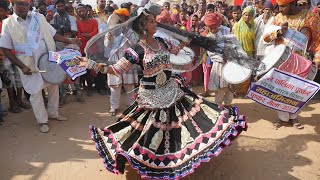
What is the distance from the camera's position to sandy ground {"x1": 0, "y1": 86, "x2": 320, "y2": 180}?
4.09 metres

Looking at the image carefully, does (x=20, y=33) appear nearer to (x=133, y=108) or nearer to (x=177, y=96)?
(x=133, y=108)

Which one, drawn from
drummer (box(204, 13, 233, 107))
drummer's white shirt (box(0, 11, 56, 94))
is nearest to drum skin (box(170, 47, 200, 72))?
drummer (box(204, 13, 233, 107))

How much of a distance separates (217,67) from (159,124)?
2.52m

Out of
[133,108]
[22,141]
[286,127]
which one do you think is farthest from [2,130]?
[286,127]

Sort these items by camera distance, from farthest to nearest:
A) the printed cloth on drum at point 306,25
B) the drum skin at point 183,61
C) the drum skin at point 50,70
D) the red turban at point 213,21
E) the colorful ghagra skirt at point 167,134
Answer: the red turban at point 213,21 → the drum skin at point 50,70 → the printed cloth on drum at point 306,25 → the drum skin at point 183,61 → the colorful ghagra skirt at point 167,134

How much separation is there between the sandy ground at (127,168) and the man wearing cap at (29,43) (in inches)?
19.8

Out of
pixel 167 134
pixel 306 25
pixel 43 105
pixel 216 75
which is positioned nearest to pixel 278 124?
pixel 216 75

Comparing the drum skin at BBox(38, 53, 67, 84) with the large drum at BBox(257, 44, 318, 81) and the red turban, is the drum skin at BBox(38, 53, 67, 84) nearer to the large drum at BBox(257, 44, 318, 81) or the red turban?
the red turban

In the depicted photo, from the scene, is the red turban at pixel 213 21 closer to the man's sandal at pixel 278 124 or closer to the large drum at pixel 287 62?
the large drum at pixel 287 62

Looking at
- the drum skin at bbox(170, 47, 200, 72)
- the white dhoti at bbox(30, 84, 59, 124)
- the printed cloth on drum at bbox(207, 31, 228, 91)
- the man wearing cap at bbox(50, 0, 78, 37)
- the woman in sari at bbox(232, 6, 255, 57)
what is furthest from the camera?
the man wearing cap at bbox(50, 0, 78, 37)

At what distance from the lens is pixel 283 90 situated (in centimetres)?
465

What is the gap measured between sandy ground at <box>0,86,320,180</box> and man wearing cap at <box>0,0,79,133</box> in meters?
0.50

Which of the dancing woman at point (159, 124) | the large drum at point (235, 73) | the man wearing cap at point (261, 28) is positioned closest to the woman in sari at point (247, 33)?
the man wearing cap at point (261, 28)

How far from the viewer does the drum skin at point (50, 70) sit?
17.2ft
